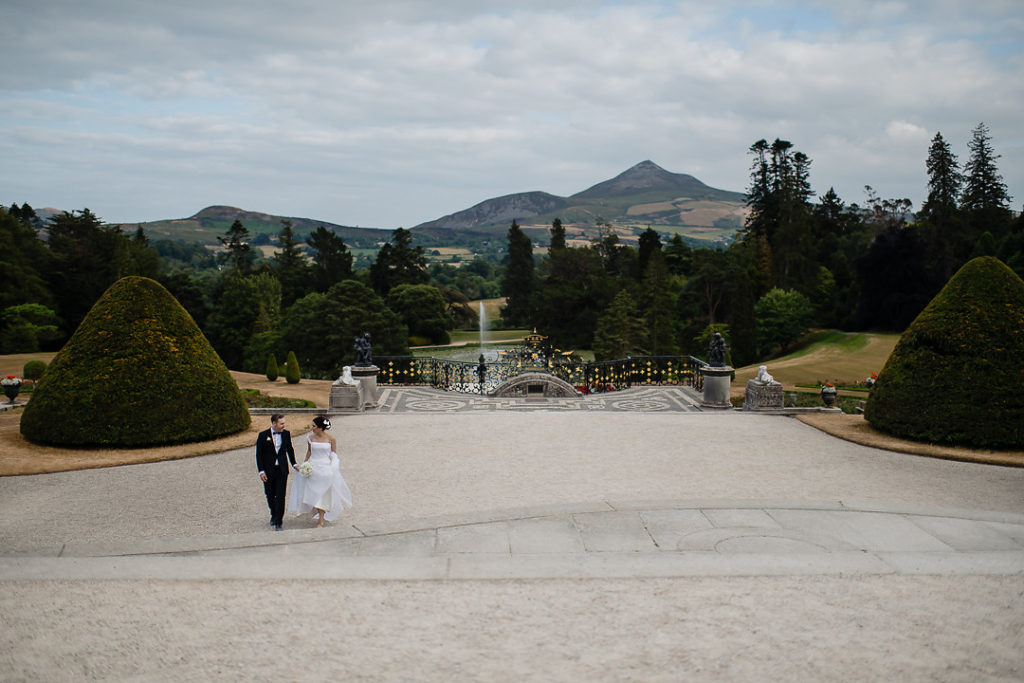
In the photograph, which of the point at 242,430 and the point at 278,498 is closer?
the point at 278,498

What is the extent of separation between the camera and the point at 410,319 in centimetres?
7644

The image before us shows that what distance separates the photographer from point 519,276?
303 ft

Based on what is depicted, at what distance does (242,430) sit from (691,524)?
37.1ft

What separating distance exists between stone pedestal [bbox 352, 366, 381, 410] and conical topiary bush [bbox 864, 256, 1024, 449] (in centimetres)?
1380

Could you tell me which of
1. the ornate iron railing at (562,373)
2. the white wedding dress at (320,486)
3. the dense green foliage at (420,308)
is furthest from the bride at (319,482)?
the dense green foliage at (420,308)

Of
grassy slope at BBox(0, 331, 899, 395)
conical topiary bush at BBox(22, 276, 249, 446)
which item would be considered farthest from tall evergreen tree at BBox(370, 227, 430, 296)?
conical topiary bush at BBox(22, 276, 249, 446)

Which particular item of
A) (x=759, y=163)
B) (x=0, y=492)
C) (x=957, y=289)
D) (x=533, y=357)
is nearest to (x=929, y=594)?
(x=957, y=289)

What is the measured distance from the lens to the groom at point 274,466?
9.73m

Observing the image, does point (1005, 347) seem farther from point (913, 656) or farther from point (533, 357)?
point (533, 357)

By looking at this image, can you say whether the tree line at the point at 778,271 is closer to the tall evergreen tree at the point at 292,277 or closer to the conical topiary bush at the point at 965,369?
the tall evergreen tree at the point at 292,277

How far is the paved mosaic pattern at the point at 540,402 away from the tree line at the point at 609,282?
31.7 metres

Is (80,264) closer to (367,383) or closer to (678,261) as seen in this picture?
(367,383)

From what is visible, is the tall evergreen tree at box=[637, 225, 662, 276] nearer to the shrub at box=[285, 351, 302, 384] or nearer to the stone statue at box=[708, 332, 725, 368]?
the shrub at box=[285, 351, 302, 384]

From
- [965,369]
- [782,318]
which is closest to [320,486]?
[965,369]
